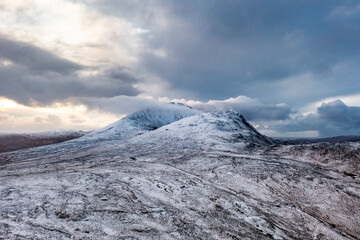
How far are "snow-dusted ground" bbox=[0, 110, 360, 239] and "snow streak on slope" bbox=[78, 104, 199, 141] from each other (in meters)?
30.2

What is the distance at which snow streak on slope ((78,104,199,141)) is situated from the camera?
172 ft

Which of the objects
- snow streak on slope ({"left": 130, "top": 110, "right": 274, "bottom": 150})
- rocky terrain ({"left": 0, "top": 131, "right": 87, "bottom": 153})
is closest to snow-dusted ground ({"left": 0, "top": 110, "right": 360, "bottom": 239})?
snow streak on slope ({"left": 130, "top": 110, "right": 274, "bottom": 150})

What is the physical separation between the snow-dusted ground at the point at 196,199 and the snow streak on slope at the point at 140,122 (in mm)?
30197

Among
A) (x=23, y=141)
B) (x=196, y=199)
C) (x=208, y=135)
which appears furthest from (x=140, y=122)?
(x=196, y=199)

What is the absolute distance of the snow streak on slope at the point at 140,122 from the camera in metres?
52.5

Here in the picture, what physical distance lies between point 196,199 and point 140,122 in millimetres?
59472

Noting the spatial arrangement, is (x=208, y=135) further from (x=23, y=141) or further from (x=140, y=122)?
(x=23, y=141)

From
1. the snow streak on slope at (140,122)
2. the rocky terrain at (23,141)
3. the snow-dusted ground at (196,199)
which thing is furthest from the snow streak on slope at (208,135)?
the rocky terrain at (23,141)

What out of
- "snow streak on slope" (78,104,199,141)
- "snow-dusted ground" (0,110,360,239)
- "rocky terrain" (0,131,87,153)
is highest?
"snow streak on slope" (78,104,199,141)

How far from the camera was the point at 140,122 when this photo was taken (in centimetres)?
7044

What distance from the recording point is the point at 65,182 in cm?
1527

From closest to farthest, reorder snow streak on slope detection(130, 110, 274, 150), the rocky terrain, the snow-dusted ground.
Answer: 1. the snow-dusted ground
2. snow streak on slope detection(130, 110, 274, 150)
3. the rocky terrain

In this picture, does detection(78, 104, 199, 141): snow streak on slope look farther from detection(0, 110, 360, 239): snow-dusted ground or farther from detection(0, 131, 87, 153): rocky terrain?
detection(0, 110, 360, 239): snow-dusted ground

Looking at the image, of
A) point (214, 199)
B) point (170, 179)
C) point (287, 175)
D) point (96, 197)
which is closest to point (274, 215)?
point (214, 199)
